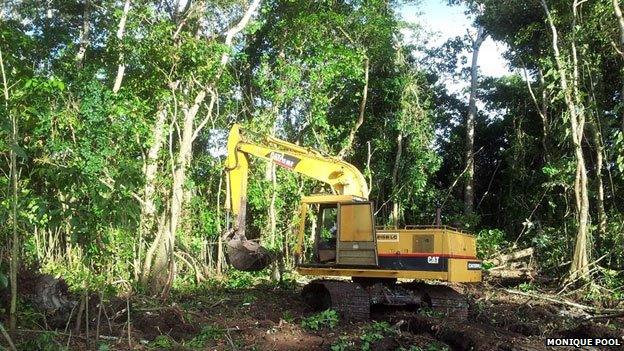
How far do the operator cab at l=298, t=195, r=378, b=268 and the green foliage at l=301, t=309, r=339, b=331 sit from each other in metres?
1.11

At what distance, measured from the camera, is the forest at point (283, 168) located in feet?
22.5

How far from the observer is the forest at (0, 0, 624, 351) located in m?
6.86

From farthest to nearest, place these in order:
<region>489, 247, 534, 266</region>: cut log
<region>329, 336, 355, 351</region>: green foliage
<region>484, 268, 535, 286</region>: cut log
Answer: <region>489, 247, 534, 266</region>: cut log → <region>484, 268, 535, 286</region>: cut log → <region>329, 336, 355, 351</region>: green foliage

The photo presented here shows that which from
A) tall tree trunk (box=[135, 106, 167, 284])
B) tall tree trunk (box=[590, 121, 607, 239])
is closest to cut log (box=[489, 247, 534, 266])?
tall tree trunk (box=[590, 121, 607, 239])

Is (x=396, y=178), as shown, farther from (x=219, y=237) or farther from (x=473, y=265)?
(x=473, y=265)

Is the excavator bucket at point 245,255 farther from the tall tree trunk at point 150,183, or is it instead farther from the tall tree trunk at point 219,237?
the tall tree trunk at point 219,237

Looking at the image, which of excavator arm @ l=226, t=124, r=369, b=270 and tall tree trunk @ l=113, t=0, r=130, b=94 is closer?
excavator arm @ l=226, t=124, r=369, b=270

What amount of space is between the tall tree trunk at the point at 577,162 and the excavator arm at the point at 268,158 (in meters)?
6.00

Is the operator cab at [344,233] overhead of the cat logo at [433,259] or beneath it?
overhead

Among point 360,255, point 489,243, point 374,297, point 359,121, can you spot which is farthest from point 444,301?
point 359,121

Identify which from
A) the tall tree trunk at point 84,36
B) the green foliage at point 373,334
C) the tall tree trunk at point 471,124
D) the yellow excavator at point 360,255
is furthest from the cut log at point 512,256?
the tall tree trunk at point 84,36

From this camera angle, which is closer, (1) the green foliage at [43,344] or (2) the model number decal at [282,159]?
(1) the green foliage at [43,344]

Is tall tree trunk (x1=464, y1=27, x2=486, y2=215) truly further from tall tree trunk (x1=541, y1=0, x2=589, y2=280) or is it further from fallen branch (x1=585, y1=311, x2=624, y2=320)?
fallen branch (x1=585, y1=311, x2=624, y2=320)

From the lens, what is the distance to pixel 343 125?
18703mm
